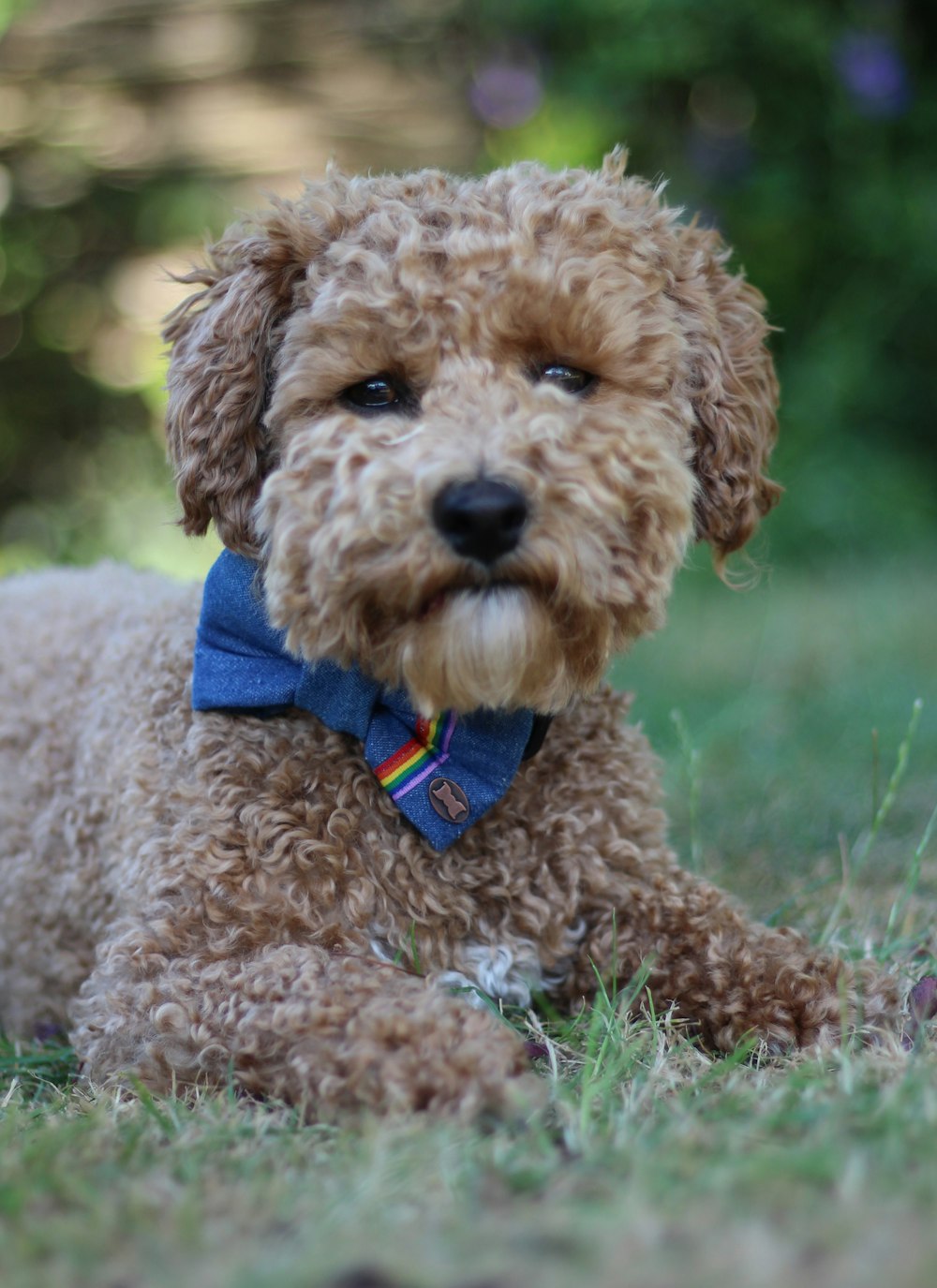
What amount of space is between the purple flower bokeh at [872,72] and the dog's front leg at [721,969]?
6.67 metres

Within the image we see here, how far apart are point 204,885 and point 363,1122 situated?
2.09ft

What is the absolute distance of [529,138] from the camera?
8281 millimetres

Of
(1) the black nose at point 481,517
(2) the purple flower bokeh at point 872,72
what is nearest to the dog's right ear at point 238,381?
(1) the black nose at point 481,517

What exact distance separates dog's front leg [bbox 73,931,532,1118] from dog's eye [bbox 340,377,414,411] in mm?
916

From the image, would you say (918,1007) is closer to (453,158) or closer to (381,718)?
(381,718)

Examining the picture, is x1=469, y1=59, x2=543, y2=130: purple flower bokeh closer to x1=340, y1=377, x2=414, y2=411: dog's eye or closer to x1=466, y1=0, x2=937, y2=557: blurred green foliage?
x1=466, y1=0, x2=937, y2=557: blurred green foliage

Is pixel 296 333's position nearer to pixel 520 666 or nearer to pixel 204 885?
pixel 520 666

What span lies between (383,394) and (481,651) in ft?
1.77

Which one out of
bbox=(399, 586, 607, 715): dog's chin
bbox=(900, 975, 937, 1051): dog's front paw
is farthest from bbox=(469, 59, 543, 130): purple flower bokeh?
bbox=(900, 975, 937, 1051): dog's front paw

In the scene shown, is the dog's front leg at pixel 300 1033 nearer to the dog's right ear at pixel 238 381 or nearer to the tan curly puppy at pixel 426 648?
the tan curly puppy at pixel 426 648

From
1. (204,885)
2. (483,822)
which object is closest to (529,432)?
(483,822)

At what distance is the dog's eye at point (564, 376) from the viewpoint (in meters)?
2.44

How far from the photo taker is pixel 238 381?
2.53 metres

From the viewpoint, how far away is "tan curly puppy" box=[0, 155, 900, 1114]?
2158 mm
